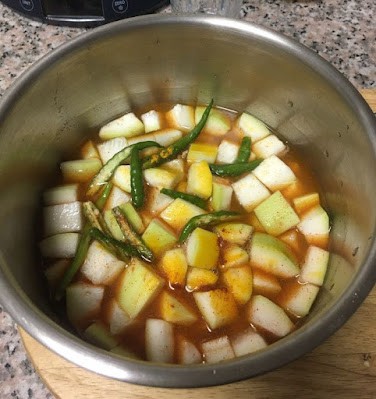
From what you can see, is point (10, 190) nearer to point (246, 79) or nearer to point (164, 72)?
point (164, 72)

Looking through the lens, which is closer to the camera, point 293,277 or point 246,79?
point 293,277

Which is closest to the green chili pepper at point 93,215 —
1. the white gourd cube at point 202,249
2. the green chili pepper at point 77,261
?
the green chili pepper at point 77,261

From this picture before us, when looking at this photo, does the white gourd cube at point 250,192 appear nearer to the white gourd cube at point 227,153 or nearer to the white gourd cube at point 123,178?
the white gourd cube at point 227,153

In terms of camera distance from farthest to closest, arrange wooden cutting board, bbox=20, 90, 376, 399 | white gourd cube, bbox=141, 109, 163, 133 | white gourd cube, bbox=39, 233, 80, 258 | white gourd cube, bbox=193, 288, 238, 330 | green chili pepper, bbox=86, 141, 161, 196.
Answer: white gourd cube, bbox=141, 109, 163, 133, green chili pepper, bbox=86, 141, 161, 196, white gourd cube, bbox=39, 233, 80, 258, white gourd cube, bbox=193, 288, 238, 330, wooden cutting board, bbox=20, 90, 376, 399

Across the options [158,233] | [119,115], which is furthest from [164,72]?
[158,233]

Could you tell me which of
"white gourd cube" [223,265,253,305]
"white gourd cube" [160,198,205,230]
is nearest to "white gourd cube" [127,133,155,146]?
"white gourd cube" [160,198,205,230]

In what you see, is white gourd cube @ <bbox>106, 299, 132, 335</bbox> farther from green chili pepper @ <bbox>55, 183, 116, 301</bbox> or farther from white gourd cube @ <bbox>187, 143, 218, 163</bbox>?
white gourd cube @ <bbox>187, 143, 218, 163</bbox>
